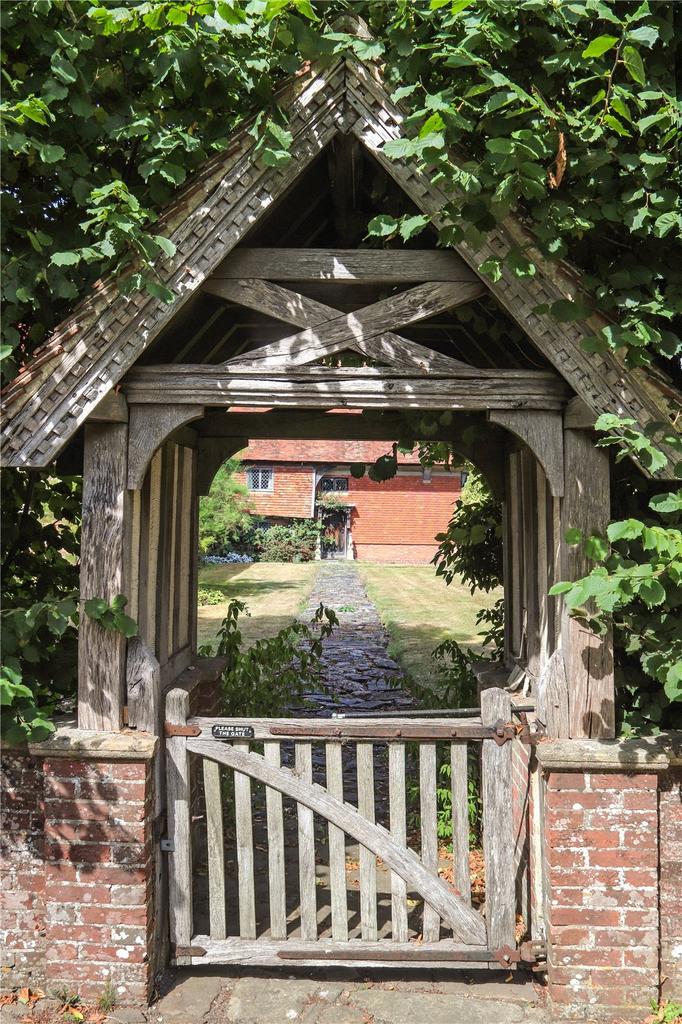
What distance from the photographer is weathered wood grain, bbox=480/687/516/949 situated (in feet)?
13.0

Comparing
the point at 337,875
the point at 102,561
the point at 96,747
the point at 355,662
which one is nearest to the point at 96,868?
the point at 96,747

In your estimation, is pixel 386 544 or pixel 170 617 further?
pixel 386 544

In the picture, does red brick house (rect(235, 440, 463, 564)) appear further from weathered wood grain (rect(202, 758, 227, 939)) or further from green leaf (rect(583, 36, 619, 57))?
green leaf (rect(583, 36, 619, 57))

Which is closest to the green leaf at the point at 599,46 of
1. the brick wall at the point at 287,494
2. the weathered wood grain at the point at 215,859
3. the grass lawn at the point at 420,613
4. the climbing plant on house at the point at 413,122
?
the climbing plant on house at the point at 413,122

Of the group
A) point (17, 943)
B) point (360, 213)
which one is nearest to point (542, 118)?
point (360, 213)

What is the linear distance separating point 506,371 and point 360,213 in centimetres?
190

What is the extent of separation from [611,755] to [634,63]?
9.86ft

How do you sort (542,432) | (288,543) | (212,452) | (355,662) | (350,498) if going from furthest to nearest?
(350,498), (288,543), (355,662), (212,452), (542,432)

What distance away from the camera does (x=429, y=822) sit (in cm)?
397

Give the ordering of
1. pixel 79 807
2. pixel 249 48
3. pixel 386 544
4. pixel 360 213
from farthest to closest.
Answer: pixel 386 544 → pixel 360 213 → pixel 79 807 → pixel 249 48

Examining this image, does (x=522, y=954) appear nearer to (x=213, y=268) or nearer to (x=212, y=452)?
(x=213, y=268)

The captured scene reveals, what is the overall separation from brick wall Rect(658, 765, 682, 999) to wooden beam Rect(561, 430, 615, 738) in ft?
1.33

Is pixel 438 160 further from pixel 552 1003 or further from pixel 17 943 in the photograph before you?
pixel 17 943

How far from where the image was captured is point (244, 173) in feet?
11.6
